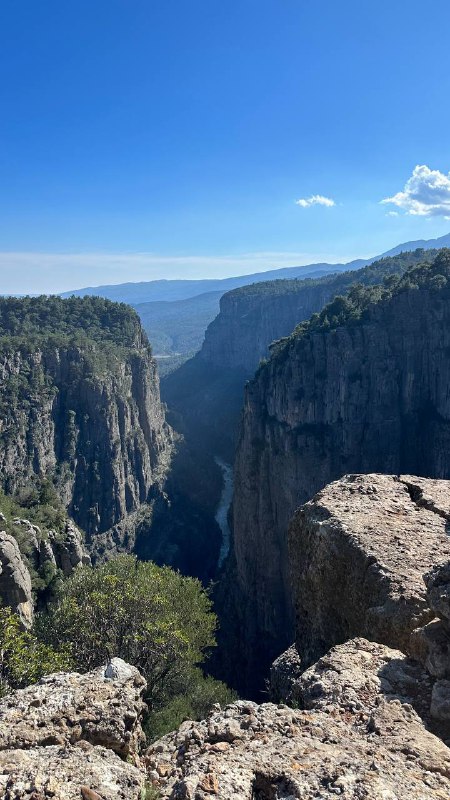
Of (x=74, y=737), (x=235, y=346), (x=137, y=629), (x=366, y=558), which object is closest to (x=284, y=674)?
(x=137, y=629)

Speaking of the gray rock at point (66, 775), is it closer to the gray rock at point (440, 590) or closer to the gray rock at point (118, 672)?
the gray rock at point (118, 672)

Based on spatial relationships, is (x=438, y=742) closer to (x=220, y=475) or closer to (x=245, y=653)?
(x=245, y=653)

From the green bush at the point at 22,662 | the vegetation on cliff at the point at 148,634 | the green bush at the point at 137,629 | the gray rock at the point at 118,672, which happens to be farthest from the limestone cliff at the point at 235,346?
the gray rock at the point at 118,672

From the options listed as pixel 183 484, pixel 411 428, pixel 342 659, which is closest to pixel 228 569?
pixel 411 428

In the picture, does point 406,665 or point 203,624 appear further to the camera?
point 203,624

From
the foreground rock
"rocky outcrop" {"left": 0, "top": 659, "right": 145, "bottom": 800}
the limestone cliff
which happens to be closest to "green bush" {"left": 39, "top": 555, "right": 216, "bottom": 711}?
the foreground rock

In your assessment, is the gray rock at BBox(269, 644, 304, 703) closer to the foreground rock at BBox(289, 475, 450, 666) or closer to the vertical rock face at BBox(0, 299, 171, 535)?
the foreground rock at BBox(289, 475, 450, 666)

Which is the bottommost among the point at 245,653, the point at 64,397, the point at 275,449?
the point at 245,653
